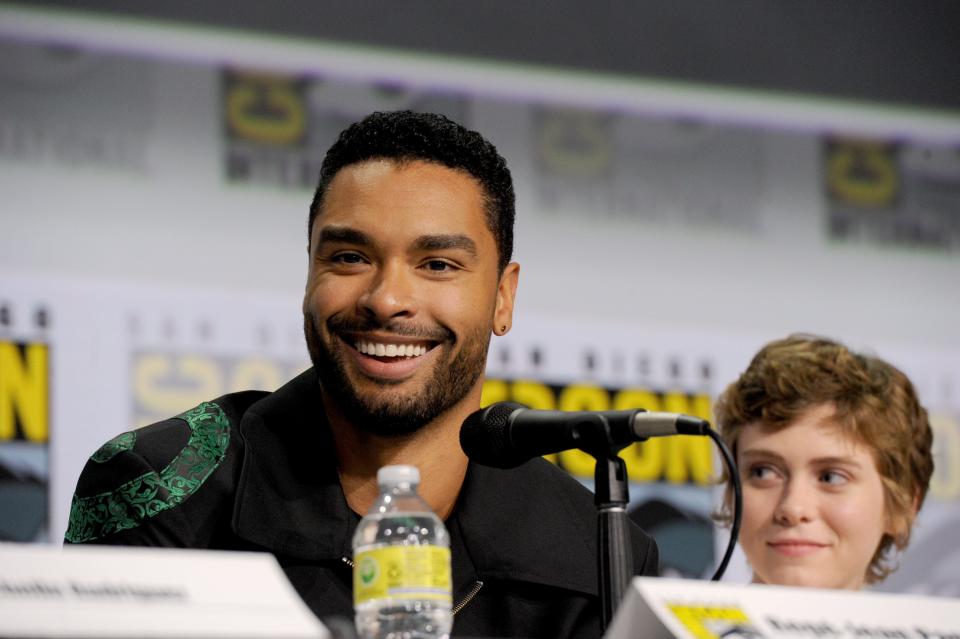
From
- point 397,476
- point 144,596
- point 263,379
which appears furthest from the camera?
point 263,379

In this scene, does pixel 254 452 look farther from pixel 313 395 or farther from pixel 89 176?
pixel 89 176

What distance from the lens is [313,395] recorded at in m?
1.98

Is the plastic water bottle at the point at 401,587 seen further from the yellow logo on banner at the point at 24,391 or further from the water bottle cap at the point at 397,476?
the yellow logo on banner at the point at 24,391

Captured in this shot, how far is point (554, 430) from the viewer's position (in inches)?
56.4

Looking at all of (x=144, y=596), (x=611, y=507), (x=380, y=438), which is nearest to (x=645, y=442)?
(x=380, y=438)

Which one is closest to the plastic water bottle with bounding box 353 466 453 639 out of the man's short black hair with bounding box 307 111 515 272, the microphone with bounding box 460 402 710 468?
the microphone with bounding box 460 402 710 468

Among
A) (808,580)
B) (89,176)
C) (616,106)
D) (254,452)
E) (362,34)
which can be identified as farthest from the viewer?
(616,106)

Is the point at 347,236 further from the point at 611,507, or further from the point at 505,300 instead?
the point at 611,507

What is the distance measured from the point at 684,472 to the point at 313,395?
162 cm

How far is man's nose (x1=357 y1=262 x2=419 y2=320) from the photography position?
1.85m

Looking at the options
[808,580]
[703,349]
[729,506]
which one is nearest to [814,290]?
[703,349]

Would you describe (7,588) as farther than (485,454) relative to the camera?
No

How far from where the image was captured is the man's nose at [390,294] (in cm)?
185

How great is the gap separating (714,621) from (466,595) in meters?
0.63
